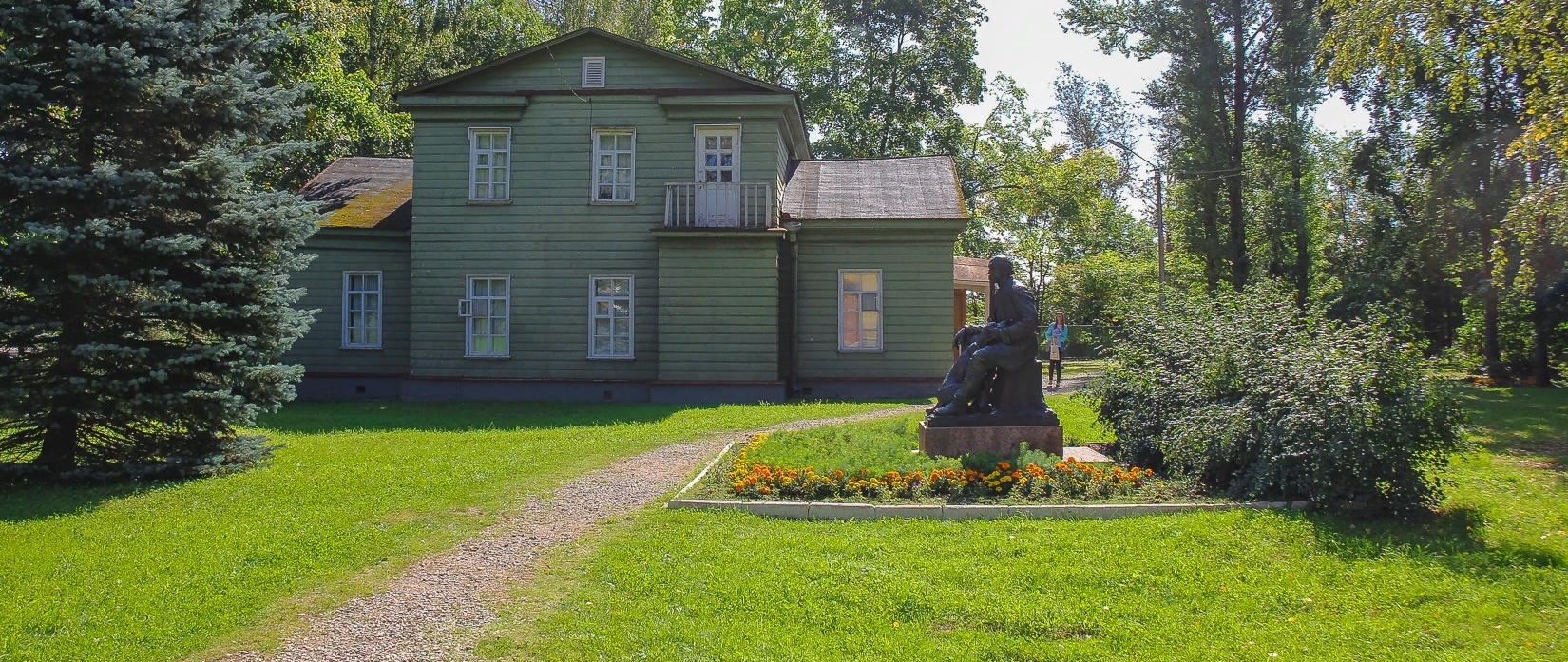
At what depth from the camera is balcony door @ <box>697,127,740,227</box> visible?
69.6ft

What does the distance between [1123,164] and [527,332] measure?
134 ft

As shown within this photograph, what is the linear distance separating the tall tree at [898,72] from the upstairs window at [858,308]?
1769 cm

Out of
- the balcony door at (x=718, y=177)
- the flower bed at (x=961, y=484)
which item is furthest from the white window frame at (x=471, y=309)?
the flower bed at (x=961, y=484)

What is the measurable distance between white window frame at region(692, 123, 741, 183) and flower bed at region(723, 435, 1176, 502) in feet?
40.9

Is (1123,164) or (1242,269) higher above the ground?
(1123,164)

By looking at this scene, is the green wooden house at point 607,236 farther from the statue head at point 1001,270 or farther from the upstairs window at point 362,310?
the statue head at point 1001,270

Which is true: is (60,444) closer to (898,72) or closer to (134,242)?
(134,242)

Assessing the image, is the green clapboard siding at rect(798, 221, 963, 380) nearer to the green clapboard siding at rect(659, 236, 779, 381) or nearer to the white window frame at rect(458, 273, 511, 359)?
the green clapboard siding at rect(659, 236, 779, 381)

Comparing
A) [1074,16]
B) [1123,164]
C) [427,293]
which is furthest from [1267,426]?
[1123,164]

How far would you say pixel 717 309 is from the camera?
21109 mm

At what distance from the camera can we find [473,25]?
3825 cm

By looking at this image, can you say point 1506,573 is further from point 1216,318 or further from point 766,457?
point 766,457

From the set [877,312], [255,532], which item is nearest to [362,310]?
[877,312]

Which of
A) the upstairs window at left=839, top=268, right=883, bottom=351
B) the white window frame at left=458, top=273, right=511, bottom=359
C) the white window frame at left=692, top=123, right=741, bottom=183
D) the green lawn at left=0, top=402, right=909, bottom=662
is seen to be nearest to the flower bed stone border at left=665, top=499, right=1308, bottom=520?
the green lawn at left=0, top=402, right=909, bottom=662
